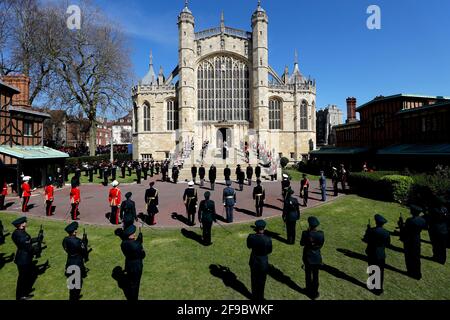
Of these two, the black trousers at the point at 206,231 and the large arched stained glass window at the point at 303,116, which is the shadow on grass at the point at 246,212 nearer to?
the black trousers at the point at 206,231

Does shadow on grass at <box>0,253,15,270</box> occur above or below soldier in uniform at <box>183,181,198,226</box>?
below

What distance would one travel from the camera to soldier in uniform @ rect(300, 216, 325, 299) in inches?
224

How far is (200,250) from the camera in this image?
840 centimetres

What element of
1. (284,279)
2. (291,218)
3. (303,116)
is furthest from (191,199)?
(303,116)

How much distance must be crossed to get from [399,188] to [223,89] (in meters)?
29.4

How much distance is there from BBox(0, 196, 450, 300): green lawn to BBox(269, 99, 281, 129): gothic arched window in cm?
3184

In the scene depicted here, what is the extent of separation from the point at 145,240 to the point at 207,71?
3386 cm

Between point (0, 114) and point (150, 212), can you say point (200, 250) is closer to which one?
point (150, 212)

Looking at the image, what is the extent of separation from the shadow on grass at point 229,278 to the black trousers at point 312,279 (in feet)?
4.49

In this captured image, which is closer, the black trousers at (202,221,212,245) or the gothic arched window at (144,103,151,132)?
the black trousers at (202,221,212,245)

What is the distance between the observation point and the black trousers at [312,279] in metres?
5.75

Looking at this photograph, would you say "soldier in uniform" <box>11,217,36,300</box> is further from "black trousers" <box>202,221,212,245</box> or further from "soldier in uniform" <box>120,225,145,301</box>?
"black trousers" <box>202,221,212,245</box>

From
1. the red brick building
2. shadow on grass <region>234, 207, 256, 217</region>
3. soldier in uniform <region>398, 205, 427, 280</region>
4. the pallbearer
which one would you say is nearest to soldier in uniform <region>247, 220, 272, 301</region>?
soldier in uniform <region>398, 205, 427, 280</region>
